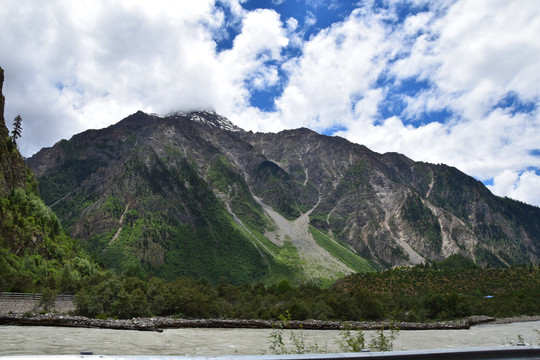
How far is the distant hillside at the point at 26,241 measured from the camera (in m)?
60.2

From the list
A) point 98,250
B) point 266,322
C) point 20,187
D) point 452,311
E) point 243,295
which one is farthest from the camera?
point 98,250

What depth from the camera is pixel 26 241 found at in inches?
2901

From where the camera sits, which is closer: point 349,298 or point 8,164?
point 349,298

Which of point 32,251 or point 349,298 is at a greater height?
point 32,251

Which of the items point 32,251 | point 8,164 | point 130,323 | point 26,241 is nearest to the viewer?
point 130,323

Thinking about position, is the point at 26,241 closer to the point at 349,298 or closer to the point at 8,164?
the point at 8,164

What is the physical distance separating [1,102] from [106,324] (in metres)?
83.8

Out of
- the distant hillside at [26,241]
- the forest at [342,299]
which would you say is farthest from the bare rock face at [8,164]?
the forest at [342,299]

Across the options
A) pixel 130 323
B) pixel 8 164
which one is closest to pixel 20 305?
pixel 130 323

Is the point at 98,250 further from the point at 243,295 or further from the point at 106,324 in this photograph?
the point at 106,324

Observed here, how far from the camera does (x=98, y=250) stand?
18750 centimetres

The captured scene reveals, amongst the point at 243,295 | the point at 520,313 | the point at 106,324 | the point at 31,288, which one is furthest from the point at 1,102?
the point at 520,313

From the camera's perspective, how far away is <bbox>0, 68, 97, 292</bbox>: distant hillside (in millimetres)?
60250

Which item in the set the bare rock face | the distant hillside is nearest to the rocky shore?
the distant hillside
